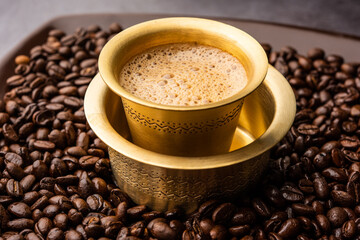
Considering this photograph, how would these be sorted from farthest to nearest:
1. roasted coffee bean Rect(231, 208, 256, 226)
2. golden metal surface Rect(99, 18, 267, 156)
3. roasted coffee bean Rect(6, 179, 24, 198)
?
roasted coffee bean Rect(6, 179, 24, 198) < roasted coffee bean Rect(231, 208, 256, 226) < golden metal surface Rect(99, 18, 267, 156)

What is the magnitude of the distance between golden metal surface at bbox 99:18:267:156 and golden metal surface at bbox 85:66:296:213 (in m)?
0.09

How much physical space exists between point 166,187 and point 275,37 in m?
1.15

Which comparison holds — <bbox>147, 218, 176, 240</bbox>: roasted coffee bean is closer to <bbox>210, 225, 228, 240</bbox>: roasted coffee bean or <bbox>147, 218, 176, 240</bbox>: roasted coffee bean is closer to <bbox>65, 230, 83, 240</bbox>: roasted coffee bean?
<bbox>210, 225, 228, 240</bbox>: roasted coffee bean

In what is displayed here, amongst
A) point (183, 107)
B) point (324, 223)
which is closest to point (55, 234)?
point (183, 107)

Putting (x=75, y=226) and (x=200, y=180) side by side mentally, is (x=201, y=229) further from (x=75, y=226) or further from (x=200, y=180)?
(x=75, y=226)

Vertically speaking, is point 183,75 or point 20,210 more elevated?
point 183,75

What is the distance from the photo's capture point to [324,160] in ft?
5.21

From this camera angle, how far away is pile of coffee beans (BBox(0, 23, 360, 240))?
1.39 metres

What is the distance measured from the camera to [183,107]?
120 cm

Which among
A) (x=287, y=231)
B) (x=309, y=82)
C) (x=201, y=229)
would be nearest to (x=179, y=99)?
(x=201, y=229)

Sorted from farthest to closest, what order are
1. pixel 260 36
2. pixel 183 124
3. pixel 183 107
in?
pixel 260 36, pixel 183 124, pixel 183 107

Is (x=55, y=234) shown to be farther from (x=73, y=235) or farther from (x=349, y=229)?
(x=349, y=229)

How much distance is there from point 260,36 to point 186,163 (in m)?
1.15

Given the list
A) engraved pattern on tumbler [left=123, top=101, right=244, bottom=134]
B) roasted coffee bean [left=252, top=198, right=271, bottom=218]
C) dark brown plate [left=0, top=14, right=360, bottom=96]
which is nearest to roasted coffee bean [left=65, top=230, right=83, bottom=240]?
engraved pattern on tumbler [left=123, top=101, right=244, bottom=134]
